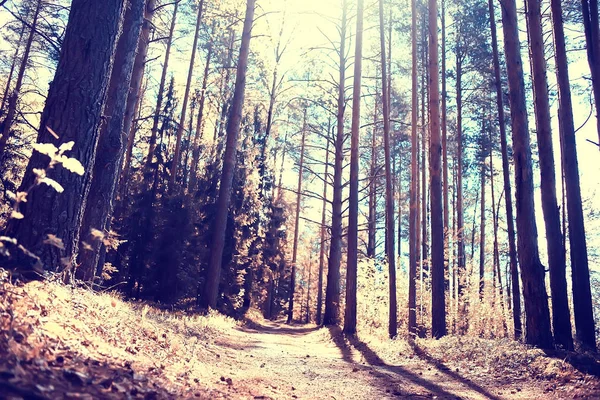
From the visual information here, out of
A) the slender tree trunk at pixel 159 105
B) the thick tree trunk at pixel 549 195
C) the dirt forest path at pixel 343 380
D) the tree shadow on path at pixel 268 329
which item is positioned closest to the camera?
the dirt forest path at pixel 343 380

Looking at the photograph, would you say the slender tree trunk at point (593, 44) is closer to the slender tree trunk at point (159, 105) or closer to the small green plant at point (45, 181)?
the small green plant at point (45, 181)

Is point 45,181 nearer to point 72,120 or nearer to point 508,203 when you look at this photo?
point 72,120

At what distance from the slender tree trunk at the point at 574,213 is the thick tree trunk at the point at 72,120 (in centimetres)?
796

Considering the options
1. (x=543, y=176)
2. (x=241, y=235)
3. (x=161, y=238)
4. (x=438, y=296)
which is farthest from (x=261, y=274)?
(x=543, y=176)

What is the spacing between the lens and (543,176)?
8.13 metres

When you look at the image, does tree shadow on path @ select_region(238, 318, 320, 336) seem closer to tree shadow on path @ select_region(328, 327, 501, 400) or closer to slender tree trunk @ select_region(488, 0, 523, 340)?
tree shadow on path @ select_region(328, 327, 501, 400)

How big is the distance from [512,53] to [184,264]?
42.8 feet

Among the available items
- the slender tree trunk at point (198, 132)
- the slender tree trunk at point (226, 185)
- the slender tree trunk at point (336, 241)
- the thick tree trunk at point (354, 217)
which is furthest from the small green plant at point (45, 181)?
the slender tree trunk at point (198, 132)

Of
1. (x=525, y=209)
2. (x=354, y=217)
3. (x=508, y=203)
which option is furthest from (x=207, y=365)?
(x=508, y=203)

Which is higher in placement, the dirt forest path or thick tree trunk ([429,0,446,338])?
thick tree trunk ([429,0,446,338])

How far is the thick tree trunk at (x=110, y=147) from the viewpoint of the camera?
21.5ft

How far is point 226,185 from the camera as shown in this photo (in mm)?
13516

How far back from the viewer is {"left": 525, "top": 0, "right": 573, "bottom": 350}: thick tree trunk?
764 cm

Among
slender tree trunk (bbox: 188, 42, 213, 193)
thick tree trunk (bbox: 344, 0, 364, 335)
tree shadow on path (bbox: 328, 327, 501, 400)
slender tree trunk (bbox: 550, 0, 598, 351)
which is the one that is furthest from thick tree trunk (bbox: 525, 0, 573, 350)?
slender tree trunk (bbox: 188, 42, 213, 193)
